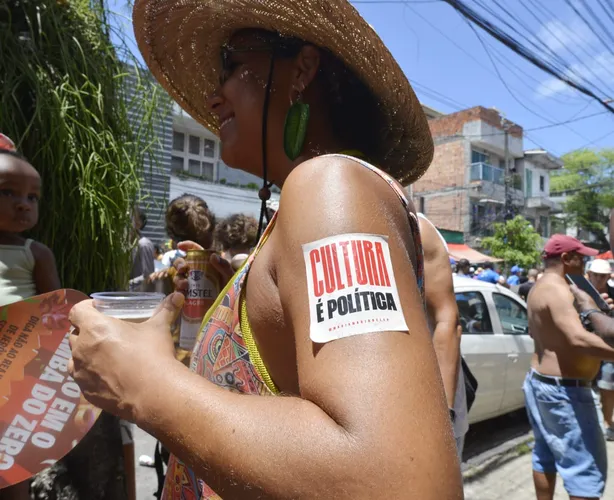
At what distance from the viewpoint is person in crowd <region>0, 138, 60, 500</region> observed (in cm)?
191

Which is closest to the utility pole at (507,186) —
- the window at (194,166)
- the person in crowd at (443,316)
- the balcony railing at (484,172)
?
the balcony railing at (484,172)

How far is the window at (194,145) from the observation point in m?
16.6

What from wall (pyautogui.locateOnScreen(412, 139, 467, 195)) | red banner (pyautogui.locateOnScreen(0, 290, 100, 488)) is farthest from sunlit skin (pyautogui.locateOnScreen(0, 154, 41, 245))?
wall (pyautogui.locateOnScreen(412, 139, 467, 195))

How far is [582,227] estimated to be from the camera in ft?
134

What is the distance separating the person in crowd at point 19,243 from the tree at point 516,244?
85.1 ft

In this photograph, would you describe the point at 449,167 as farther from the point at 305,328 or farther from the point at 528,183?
the point at 305,328

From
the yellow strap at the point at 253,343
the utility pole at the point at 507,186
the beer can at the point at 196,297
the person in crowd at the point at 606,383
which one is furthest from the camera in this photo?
the utility pole at the point at 507,186

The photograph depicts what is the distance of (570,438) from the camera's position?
3146 millimetres

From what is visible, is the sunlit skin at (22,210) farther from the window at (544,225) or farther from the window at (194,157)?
the window at (544,225)

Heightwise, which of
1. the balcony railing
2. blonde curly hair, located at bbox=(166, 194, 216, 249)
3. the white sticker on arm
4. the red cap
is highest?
the balcony railing

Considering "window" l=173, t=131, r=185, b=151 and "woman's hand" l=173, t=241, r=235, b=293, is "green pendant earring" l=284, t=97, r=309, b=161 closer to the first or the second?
"woman's hand" l=173, t=241, r=235, b=293

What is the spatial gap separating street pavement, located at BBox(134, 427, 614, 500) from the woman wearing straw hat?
329 cm

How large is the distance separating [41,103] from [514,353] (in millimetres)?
5030


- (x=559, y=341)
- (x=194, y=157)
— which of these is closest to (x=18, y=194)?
(x=559, y=341)
